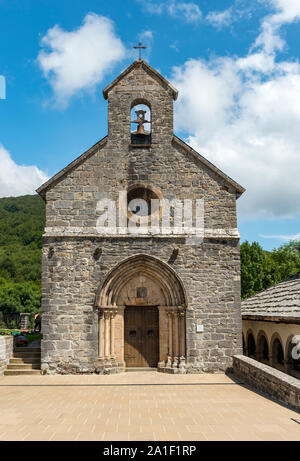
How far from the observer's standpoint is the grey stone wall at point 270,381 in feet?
24.1

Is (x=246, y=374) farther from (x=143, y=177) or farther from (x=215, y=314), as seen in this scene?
(x=143, y=177)

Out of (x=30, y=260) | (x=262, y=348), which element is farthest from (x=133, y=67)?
(x=30, y=260)

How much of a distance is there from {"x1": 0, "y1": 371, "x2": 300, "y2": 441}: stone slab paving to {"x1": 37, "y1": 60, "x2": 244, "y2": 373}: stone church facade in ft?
3.35

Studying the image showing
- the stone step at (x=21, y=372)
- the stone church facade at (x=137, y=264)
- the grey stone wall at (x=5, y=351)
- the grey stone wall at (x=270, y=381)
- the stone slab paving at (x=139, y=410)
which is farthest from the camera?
the stone church facade at (x=137, y=264)

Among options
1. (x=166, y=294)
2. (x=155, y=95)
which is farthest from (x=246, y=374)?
(x=155, y=95)

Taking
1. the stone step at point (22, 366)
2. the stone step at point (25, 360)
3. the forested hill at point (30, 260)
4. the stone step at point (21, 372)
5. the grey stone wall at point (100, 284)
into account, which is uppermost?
the forested hill at point (30, 260)

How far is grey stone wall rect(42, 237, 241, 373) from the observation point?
11.9 m

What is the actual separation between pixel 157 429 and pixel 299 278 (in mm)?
9935

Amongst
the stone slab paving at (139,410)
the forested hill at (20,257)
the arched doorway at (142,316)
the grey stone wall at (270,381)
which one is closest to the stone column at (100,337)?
the arched doorway at (142,316)

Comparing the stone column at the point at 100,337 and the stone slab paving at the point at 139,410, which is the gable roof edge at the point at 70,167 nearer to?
the stone column at the point at 100,337

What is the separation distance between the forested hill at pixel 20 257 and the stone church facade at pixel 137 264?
3343cm

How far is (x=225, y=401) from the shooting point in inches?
Answer: 327
